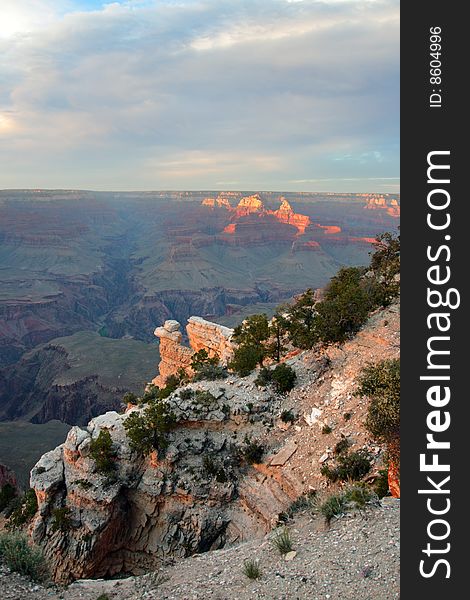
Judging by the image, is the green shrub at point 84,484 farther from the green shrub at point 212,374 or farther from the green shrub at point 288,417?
the green shrub at point 288,417

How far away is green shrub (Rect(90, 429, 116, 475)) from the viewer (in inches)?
805

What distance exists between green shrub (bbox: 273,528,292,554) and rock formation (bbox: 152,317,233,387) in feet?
90.0

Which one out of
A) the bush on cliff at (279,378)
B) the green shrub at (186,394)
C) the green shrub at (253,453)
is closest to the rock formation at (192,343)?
the bush on cliff at (279,378)

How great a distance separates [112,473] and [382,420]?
12863 millimetres

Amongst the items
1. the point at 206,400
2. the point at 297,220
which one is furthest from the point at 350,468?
the point at 297,220

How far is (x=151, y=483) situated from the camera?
20531 mm

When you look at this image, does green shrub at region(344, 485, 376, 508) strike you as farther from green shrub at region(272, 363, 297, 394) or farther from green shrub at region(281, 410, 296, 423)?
green shrub at region(272, 363, 297, 394)

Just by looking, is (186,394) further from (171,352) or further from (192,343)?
(192,343)

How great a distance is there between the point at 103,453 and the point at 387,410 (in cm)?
1338

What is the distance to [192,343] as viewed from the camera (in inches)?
1718

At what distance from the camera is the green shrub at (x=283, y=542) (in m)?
10.9

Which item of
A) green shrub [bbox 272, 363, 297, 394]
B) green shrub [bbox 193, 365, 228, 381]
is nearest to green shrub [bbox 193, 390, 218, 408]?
green shrub [bbox 193, 365, 228, 381]

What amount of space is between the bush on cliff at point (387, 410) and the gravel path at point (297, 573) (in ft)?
10.3

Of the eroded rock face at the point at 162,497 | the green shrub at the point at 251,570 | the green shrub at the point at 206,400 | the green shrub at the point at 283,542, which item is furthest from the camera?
the green shrub at the point at 206,400
